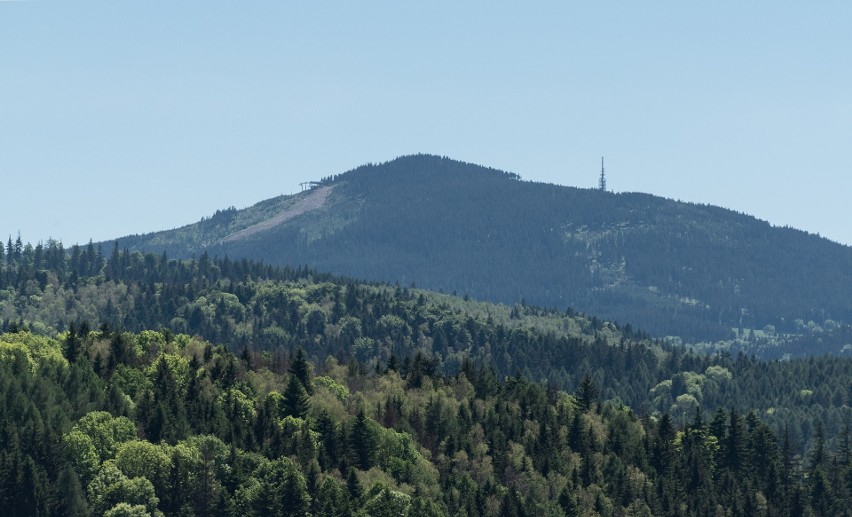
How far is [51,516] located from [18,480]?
18.7 feet

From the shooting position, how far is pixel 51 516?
197250 mm

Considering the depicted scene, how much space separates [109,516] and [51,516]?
6.63 metres

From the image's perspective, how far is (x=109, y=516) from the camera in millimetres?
199750

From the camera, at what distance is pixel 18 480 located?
7805 inches

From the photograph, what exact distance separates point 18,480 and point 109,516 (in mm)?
11104
